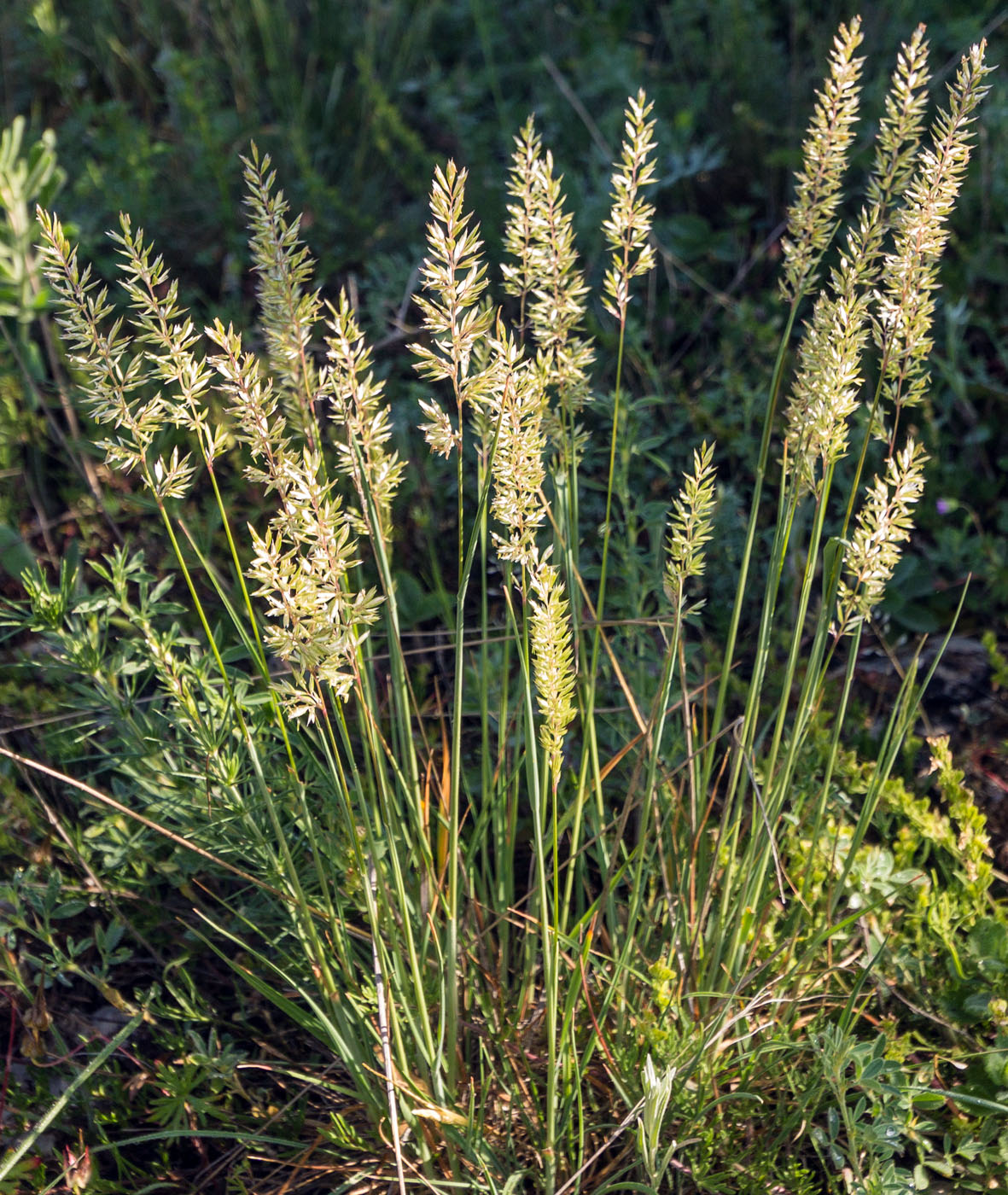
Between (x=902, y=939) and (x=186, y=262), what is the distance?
288 centimetres

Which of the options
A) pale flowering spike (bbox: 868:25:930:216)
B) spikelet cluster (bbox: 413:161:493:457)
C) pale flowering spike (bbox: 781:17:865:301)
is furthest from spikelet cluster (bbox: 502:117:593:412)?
pale flowering spike (bbox: 868:25:930:216)

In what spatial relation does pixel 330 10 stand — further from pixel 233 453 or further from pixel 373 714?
pixel 373 714

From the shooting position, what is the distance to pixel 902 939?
5.72ft

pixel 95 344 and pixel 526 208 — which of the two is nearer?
pixel 95 344

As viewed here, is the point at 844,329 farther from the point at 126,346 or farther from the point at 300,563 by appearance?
the point at 126,346

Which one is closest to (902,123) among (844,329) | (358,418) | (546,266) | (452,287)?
(844,329)

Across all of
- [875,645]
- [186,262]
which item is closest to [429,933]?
[875,645]

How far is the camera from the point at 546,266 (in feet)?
4.17

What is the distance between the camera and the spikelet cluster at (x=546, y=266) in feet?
3.95

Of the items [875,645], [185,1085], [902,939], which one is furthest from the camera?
[875,645]

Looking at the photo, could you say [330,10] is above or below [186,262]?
above

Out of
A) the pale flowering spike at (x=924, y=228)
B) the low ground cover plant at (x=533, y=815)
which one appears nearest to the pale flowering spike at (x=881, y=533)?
the low ground cover plant at (x=533, y=815)

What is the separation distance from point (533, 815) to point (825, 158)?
851mm

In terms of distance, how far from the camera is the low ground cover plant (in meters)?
1.11
